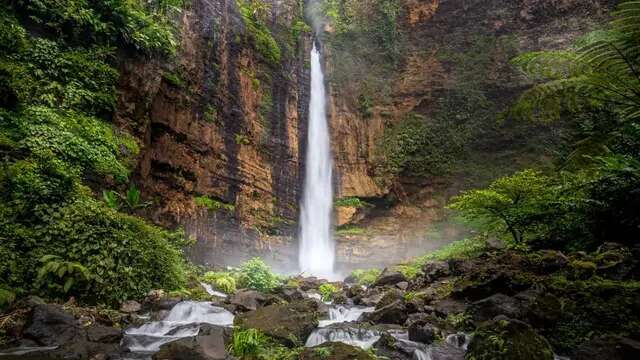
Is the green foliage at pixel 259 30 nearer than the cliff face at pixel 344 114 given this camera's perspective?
No

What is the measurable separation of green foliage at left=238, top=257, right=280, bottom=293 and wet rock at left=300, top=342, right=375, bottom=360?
5852 millimetres

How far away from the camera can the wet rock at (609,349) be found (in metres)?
4.50

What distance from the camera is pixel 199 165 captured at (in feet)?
49.8

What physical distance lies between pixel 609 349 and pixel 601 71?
5090mm

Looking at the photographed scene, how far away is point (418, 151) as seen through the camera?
2261cm

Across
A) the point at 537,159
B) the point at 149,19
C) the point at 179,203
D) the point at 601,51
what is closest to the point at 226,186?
the point at 179,203

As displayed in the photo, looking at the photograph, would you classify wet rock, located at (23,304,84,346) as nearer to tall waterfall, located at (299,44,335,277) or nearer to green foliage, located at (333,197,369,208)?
tall waterfall, located at (299,44,335,277)

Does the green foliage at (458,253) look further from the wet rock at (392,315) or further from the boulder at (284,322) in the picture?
the boulder at (284,322)

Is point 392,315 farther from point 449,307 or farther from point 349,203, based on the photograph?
point 349,203

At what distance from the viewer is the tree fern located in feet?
22.4

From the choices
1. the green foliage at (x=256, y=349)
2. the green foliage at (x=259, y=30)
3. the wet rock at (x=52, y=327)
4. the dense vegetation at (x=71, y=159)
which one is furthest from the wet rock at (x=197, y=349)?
the green foliage at (x=259, y=30)

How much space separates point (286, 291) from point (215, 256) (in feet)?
16.6

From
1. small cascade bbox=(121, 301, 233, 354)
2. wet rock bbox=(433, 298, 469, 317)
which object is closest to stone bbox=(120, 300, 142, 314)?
small cascade bbox=(121, 301, 233, 354)

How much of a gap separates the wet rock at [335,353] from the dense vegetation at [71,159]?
433 centimetres
